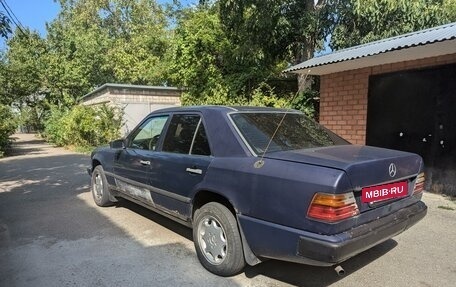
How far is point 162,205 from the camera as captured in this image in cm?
454

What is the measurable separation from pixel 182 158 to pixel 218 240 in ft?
3.33

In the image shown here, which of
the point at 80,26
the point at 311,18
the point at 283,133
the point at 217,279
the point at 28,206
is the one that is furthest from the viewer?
the point at 80,26

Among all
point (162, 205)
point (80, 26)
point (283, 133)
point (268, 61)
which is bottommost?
point (162, 205)

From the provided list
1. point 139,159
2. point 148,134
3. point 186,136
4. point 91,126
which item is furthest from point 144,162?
point 91,126

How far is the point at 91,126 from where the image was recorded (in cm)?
1642

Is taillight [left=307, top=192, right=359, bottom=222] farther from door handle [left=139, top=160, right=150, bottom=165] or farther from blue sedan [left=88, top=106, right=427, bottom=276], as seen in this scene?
door handle [left=139, top=160, right=150, bottom=165]

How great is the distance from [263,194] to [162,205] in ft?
5.83

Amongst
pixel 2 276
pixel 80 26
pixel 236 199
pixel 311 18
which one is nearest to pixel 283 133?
pixel 236 199

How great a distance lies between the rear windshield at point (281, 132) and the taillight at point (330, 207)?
0.79 metres

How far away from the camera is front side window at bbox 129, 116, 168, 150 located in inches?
193

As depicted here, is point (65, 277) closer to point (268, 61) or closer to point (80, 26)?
point (268, 61)

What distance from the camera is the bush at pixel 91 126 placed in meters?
16.0

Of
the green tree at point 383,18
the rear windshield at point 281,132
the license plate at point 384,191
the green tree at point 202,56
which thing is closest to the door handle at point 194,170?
the rear windshield at point 281,132

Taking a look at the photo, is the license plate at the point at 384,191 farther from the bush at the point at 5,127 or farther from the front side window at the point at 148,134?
the bush at the point at 5,127
